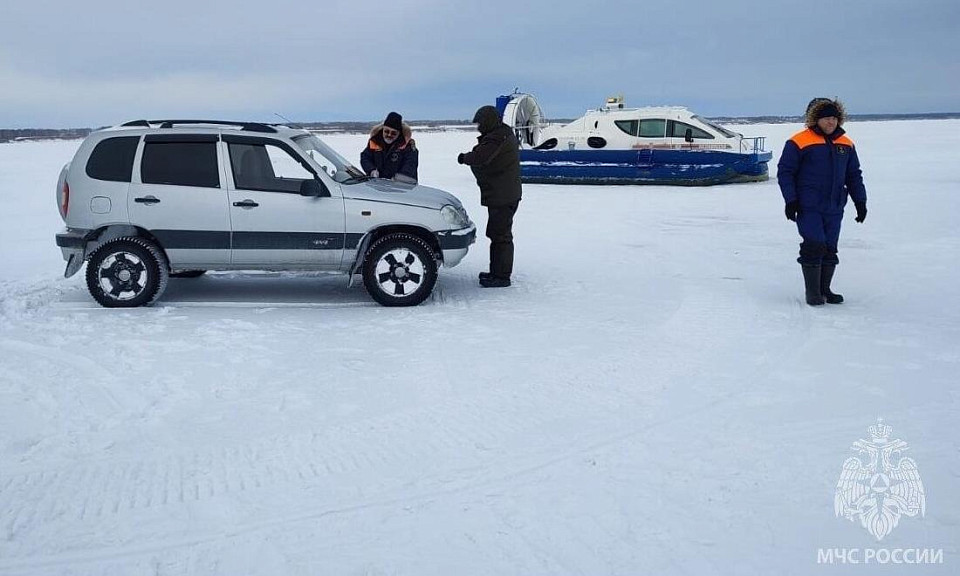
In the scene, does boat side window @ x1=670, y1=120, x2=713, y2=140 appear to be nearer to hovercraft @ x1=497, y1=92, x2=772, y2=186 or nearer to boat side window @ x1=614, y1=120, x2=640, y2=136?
hovercraft @ x1=497, y1=92, x2=772, y2=186

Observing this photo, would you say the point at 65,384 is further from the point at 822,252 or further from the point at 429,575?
the point at 822,252

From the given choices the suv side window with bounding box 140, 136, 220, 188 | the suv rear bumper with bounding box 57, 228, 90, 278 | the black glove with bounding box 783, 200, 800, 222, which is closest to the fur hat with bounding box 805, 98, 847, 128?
the black glove with bounding box 783, 200, 800, 222

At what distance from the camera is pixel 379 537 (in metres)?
3.82

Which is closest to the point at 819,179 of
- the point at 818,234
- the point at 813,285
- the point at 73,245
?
the point at 818,234

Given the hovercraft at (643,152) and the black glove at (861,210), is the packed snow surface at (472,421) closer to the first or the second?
the black glove at (861,210)

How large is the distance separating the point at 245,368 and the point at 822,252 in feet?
17.5

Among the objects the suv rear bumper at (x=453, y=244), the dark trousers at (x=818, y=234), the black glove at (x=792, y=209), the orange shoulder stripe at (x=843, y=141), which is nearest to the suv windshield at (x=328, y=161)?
the suv rear bumper at (x=453, y=244)

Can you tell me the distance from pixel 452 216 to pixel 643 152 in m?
14.7

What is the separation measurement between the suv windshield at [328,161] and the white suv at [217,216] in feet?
0.32

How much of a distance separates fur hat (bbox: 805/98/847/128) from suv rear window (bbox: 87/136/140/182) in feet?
20.7

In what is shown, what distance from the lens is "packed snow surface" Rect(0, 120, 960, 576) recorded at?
3.78 m

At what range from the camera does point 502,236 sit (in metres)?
9.44

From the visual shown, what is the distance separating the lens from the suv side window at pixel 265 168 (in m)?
8.36

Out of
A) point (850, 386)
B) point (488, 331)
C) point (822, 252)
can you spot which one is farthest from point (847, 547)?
point (822, 252)
